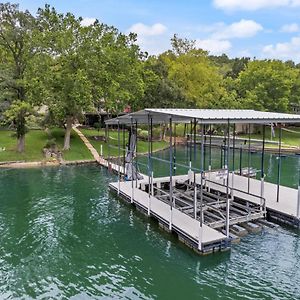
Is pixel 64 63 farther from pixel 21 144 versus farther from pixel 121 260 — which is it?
pixel 121 260

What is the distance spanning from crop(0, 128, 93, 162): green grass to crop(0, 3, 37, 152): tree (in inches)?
50.5

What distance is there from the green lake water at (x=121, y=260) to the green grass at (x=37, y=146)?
1405 cm

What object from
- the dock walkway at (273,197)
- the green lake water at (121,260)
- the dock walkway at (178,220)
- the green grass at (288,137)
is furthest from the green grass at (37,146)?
the green grass at (288,137)

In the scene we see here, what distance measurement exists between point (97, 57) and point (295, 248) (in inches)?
1023

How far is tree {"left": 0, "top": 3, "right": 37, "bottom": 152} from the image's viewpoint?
104ft

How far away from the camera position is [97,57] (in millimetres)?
33844

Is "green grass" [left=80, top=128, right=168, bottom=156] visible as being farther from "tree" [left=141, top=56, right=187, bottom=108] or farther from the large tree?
"tree" [left=141, top=56, right=187, bottom=108]

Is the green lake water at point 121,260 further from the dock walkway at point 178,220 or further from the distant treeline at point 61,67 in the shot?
the distant treeline at point 61,67

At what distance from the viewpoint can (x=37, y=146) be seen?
36.8 m

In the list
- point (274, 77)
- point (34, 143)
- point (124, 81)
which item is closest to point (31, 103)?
point (34, 143)

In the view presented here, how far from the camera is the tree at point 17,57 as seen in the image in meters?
31.8

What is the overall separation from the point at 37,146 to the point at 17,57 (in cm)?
923

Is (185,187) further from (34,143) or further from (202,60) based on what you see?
(202,60)

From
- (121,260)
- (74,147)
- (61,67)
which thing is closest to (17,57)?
(61,67)
